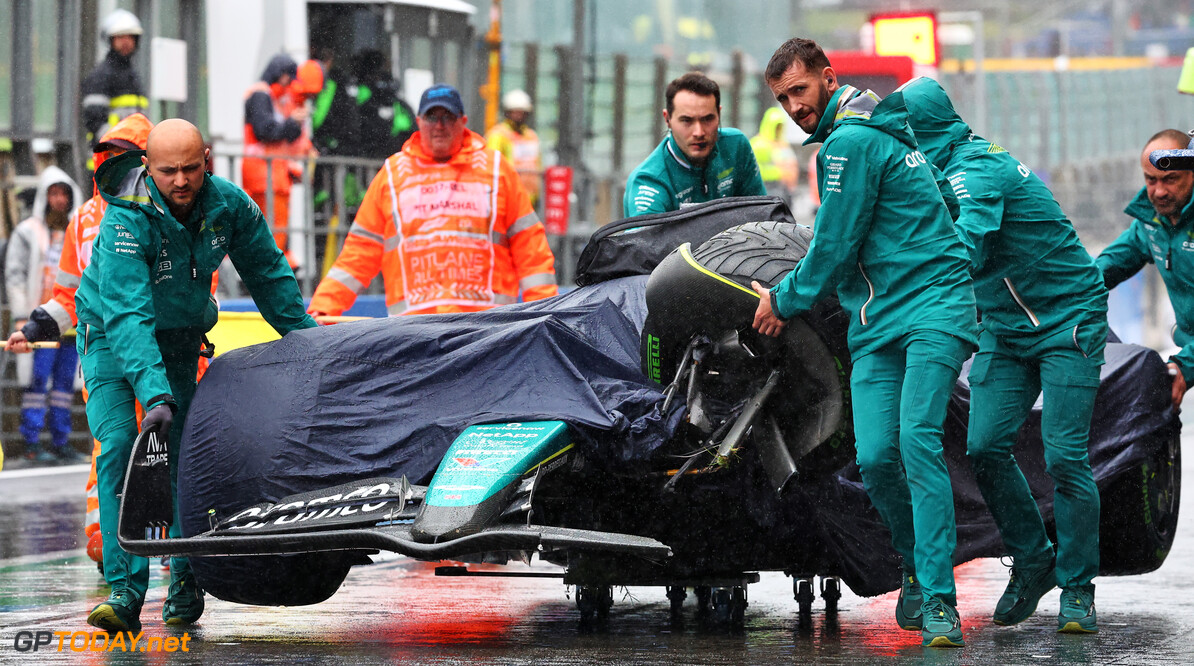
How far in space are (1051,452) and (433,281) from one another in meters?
3.26

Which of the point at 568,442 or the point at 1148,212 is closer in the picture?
the point at 568,442

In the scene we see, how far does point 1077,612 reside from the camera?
687 cm

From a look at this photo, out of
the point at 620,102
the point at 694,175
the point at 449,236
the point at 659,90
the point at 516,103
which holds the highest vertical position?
the point at 659,90

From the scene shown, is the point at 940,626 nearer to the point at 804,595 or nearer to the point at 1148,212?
the point at 804,595

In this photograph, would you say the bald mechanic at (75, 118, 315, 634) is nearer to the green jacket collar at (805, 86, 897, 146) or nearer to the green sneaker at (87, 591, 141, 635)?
the green sneaker at (87, 591, 141, 635)

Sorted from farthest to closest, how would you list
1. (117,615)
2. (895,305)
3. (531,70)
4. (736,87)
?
(736,87), (531,70), (117,615), (895,305)

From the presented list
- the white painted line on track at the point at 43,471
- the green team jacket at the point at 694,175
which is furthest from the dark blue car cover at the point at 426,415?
the white painted line on track at the point at 43,471

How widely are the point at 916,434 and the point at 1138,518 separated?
60.6 inches

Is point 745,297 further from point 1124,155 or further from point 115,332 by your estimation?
point 1124,155

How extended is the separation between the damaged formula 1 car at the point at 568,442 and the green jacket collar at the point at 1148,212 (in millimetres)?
1760

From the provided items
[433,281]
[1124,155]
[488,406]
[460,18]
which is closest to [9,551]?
[433,281]

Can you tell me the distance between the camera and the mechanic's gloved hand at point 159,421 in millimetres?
6527

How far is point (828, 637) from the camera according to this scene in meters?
6.78

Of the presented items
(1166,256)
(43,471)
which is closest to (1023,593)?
(1166,256)
